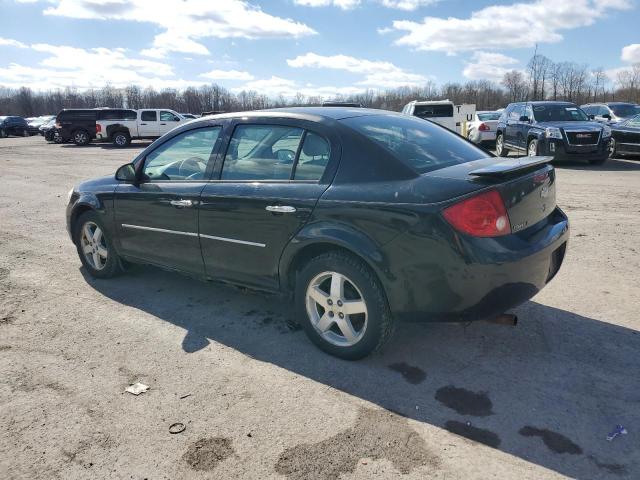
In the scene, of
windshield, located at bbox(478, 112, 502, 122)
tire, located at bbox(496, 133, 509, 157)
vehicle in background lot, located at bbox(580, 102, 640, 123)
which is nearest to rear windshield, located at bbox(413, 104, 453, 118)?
windshield, located at bbox(478, 112, 502, 122)

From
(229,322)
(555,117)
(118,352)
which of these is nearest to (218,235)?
(229,322)

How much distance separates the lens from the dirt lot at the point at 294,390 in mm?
2564

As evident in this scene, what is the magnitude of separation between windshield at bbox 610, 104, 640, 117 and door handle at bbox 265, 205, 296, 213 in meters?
18.6

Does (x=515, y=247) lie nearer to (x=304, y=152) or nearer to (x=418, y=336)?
(x=418, y=336)

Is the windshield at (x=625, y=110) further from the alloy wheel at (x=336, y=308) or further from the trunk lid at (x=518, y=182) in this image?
the alloy wheel at (x=336, y=308)

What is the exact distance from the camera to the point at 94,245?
5371mm

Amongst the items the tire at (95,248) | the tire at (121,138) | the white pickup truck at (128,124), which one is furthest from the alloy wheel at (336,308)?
the tire at (121,138)

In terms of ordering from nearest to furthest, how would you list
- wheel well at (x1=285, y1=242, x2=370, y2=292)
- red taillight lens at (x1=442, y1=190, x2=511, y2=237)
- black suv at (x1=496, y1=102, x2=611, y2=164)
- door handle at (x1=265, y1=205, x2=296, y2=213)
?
red taillight lens at (x1=442, y1=190, x2=511, y2=237) < wheel well at (x1=285, y1=242, x2=370, y2=292) < door handle at (x1=265, y1=205, x2=296, y2=213) < black suv at (x1=496, y1=102, x2=611, y2=164)

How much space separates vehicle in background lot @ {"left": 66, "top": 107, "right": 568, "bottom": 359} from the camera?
3031mm

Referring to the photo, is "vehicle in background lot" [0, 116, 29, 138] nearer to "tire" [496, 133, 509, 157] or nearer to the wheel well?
"tire" [496, 133, 509, 157]

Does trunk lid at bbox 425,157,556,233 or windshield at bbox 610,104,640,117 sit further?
windshield at bbox 610,104,640,117

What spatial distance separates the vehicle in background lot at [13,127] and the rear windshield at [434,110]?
4202 centimetres

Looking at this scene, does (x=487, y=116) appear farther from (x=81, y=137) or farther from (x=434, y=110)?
(x=81, y=137)

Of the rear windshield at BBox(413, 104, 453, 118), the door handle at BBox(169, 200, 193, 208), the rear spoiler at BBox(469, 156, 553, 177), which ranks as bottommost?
the door handle at BBox(169, 200, 193, 208)
